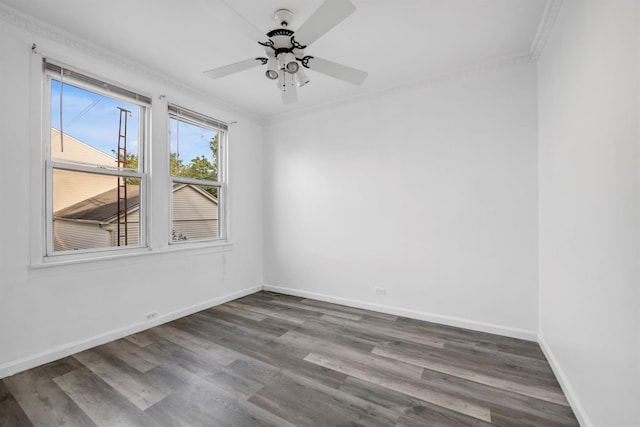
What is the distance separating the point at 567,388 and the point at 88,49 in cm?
462

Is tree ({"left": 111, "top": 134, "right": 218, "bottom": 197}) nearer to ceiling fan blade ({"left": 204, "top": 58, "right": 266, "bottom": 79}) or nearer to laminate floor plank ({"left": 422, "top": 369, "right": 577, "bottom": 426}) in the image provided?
ceiling fan blade ({"left": 204, "top": 58, "right": 266, "bottom": 79})

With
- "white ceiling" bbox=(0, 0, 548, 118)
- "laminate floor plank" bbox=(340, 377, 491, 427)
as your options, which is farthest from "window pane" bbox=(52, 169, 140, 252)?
"laminate floor plank" bbox=(340, 377, 491, 427)

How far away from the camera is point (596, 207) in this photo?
140 cm

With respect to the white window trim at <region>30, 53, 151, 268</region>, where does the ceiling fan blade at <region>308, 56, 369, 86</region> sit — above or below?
above

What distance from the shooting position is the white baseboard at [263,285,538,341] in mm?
2688

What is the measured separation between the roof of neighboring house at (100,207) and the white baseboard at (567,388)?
3932 mm

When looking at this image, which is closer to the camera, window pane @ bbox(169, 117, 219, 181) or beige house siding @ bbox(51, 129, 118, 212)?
beige house siding @ bbox(51, 129, 118, 212)

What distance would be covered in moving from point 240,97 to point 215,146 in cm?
76

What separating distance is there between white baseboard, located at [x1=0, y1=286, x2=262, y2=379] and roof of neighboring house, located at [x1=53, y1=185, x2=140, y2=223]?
111cm

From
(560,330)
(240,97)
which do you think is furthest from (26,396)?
(560,330)

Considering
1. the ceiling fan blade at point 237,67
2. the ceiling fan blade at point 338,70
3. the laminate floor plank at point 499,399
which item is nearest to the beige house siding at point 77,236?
the ceiling fan blade at point 237,67

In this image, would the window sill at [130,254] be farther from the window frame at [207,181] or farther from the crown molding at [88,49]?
the crown molding at [88,49]

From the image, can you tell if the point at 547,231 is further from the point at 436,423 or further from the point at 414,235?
the point at 436,423

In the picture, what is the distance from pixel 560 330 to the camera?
1.99m
